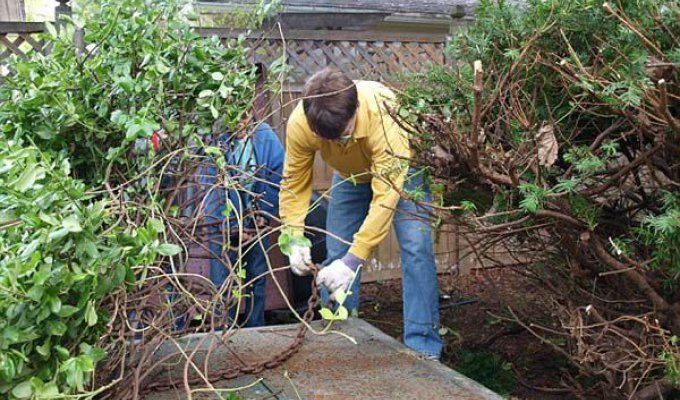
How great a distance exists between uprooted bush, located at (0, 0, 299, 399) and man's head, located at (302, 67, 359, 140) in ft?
2.28

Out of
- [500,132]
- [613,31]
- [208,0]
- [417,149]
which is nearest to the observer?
[613,31]

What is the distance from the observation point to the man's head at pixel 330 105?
3260 mm

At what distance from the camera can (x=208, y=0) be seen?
7277 millimetres

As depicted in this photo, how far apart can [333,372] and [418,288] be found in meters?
1.53

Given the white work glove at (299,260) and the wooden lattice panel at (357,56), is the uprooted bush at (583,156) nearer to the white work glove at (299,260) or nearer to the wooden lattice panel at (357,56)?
the white work glove at (299,260)

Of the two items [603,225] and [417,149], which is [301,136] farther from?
[603,225]

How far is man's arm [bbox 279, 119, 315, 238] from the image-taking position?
12.2 ft

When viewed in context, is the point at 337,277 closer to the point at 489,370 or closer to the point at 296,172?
the point at 296,172

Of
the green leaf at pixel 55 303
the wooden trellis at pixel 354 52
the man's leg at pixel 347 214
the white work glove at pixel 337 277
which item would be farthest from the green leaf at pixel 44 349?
the wooden trellis at pixel 354 52

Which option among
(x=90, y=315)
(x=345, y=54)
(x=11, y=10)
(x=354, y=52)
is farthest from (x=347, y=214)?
(x=11, y=10)

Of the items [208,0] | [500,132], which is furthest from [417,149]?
[208,0]

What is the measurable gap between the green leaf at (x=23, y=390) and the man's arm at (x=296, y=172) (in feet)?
7.24

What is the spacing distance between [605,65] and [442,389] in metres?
1.09

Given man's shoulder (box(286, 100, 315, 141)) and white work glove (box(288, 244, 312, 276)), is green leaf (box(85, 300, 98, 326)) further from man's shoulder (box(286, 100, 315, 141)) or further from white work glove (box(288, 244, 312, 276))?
man's shoulder (box(286, 100, 315, 141))
